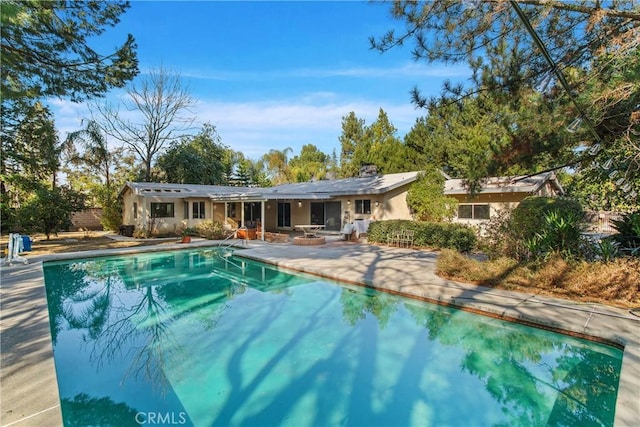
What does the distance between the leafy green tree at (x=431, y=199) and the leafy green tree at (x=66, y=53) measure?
1293cm

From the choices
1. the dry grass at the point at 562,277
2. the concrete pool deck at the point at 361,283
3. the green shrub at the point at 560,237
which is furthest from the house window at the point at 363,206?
the green shrub at the point at 560,237

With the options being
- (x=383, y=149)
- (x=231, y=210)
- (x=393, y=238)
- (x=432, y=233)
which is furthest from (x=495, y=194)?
A: (x=231, y=210)

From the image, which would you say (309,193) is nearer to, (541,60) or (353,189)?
(353,189)

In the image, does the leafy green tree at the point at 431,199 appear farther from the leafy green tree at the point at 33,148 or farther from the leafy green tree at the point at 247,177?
the leafy green tree at the point at 247,177

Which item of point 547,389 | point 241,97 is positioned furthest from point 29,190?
point 547,389

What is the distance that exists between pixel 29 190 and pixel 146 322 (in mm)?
15472

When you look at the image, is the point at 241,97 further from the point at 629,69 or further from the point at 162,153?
the point at 629,69

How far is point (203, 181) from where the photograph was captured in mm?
30484

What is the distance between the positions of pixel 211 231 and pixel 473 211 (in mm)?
13802

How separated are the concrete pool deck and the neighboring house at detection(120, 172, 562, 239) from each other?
536 cm

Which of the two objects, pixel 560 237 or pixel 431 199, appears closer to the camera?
pixel 560 237

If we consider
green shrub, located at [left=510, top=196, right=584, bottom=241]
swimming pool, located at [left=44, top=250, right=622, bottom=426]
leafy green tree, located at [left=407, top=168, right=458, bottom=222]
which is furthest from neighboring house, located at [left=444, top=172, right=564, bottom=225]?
swimming pool, located at [left=44, top=250, right=622, bottom=426]

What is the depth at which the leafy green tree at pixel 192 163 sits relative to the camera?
1174 inches

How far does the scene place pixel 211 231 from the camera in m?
18.9
